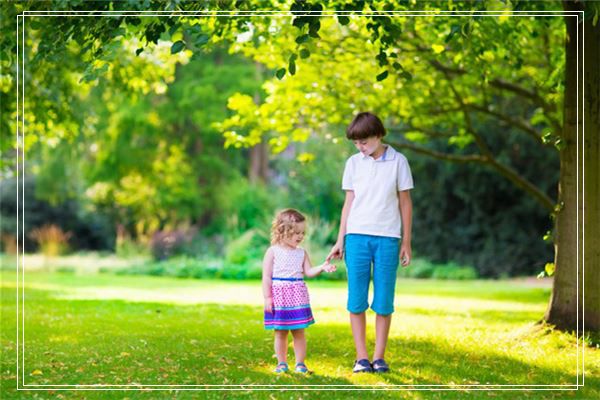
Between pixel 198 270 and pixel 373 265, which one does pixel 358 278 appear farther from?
pixel 198 270

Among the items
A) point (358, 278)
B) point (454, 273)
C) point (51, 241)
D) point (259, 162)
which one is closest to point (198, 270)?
point (51, 241)

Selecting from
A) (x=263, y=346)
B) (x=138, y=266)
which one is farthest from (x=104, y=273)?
(x=263, y=346)

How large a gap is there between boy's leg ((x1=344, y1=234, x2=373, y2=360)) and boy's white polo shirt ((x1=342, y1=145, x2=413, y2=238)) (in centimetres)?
9

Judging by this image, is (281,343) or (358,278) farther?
(281,343)

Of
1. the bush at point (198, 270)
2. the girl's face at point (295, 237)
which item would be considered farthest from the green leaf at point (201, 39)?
the bush at point (198, 270)

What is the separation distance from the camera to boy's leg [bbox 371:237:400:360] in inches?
239

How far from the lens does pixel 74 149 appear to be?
24.4 meters

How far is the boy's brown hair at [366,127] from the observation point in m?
6.08

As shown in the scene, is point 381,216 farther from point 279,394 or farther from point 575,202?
point 575,202

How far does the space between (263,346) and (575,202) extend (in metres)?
2.95

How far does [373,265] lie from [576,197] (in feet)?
8.16

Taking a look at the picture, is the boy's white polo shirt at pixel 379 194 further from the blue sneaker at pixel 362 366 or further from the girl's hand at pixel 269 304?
the blue sneaker at pixel 362 366

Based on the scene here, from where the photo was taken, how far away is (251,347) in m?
7.67

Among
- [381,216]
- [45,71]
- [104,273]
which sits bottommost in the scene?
[104,273]
